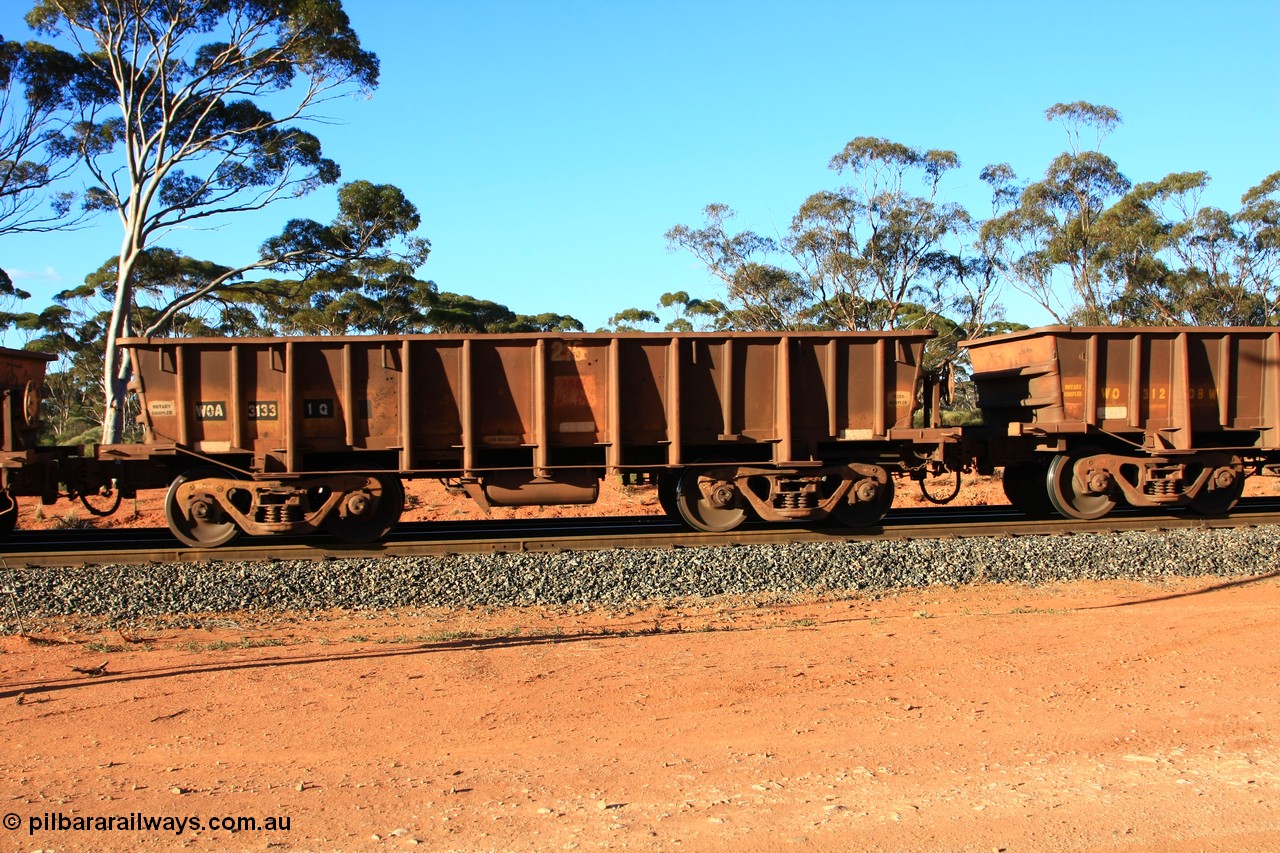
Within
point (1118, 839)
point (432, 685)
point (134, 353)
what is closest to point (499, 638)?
point (432, 685)

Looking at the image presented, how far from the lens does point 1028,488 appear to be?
13.2 meters

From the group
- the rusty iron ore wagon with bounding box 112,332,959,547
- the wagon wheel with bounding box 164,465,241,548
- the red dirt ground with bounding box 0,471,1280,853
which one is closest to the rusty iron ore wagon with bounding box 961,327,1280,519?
the rusty iron ore wagon with bounding box 112,332,959,547

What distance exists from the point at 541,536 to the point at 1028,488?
697 cm

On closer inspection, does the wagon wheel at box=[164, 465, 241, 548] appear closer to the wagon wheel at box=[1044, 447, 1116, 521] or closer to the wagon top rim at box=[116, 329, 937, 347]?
the wagon top rim at box=[116, 329, 937, 347]

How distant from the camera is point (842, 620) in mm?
8516

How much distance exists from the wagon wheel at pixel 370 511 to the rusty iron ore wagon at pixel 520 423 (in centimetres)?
2

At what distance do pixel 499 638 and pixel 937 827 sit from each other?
14.9ft

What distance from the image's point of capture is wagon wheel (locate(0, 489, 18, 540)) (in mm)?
11141

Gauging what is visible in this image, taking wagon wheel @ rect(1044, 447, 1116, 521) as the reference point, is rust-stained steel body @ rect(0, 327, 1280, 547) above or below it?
above

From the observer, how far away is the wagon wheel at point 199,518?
35.0 feet

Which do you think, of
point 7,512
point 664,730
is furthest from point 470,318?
point 664,730

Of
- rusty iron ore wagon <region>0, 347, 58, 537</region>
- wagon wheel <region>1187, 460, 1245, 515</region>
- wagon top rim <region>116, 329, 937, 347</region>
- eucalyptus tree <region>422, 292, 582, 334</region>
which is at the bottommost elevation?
wagon wheel <region>1187, 460, 1245, 515</region>

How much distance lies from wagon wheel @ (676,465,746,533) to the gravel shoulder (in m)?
2.68

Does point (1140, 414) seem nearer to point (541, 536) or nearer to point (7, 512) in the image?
point (541, 536)
